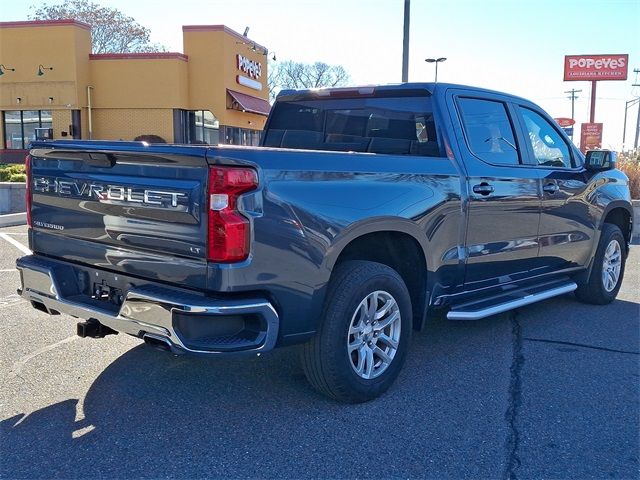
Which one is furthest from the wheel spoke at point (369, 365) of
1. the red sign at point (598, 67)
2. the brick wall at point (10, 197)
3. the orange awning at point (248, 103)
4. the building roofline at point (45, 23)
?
the red sign at point (598, 67)

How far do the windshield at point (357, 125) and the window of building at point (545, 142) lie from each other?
3.89ft

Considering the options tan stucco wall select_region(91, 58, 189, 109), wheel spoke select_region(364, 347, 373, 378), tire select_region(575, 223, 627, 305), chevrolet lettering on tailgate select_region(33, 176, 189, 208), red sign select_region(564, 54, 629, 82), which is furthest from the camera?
red sign select_region(564, 54, 629, 82)

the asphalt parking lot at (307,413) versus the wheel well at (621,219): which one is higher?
the wheel well at (621,219)

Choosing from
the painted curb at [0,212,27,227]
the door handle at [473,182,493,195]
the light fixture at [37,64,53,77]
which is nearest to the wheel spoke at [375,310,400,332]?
the door handle at [473,182,493,195]

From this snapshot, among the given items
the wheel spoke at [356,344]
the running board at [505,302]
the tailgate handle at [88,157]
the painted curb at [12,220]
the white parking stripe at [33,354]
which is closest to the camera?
the tailgate handle at [88,157]

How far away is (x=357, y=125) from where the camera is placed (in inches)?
199

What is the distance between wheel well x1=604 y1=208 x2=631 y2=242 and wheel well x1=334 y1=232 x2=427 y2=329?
3162 mm

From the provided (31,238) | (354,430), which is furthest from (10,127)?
(354,430)

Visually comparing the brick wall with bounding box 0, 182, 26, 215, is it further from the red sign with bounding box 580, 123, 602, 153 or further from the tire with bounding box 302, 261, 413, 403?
the red sign with bounding box 580, 123, 602, 153

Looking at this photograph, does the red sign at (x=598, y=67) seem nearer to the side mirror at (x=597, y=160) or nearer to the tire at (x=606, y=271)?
the tire at (x=606, y=271)

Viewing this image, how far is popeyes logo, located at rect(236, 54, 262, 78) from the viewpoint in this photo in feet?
96.2

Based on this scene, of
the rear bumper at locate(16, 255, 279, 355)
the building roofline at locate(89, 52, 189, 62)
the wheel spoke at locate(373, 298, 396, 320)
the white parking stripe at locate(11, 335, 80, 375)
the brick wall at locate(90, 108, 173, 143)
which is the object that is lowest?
the white parking stripe at locate(11, 335, 80, 375)

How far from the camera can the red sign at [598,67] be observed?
1161 inches

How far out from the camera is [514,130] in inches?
201
